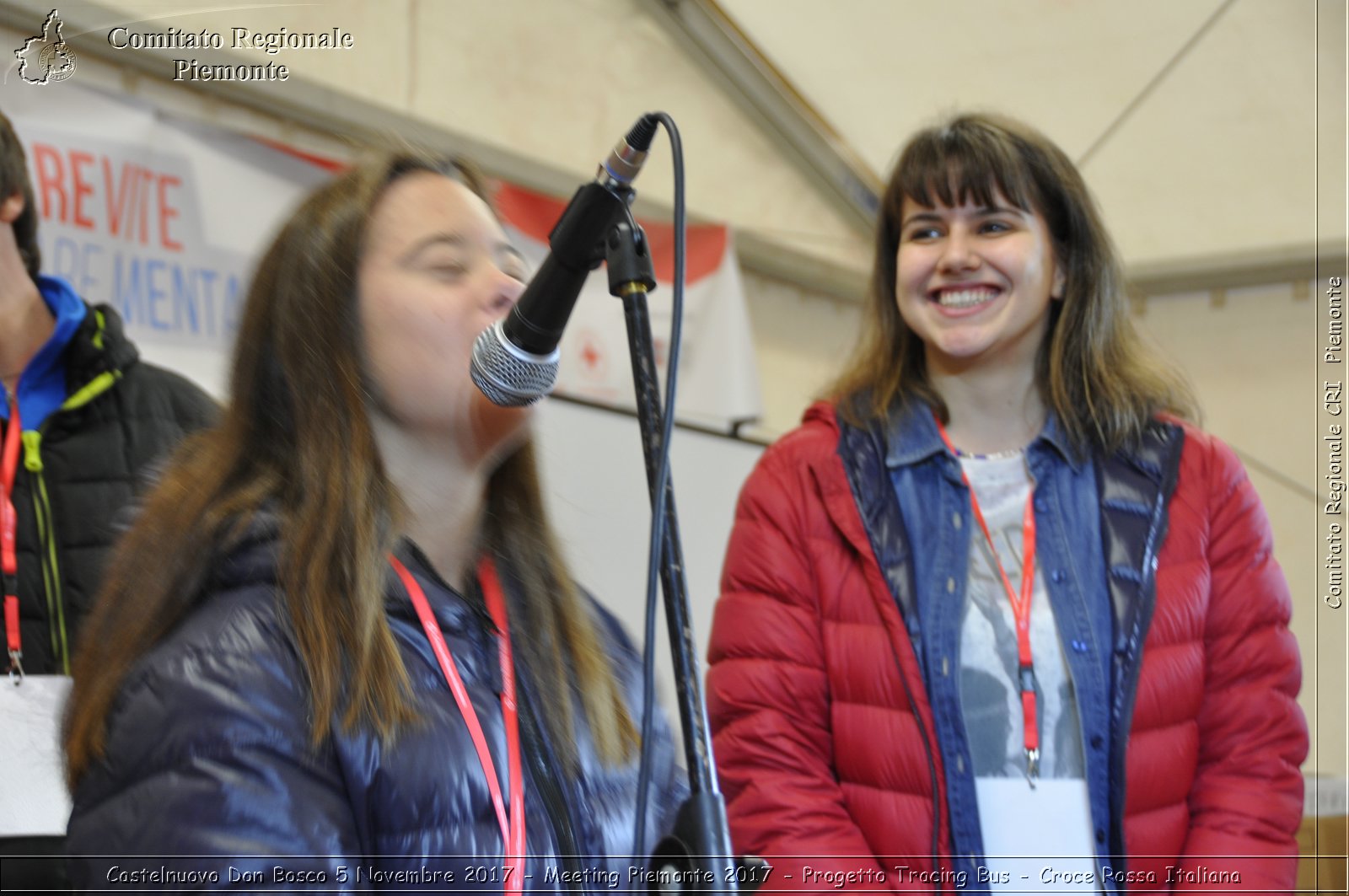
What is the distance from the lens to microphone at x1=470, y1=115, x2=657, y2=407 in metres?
0.86

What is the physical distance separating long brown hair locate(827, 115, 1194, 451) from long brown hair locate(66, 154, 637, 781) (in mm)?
752

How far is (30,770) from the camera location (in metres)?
1.41

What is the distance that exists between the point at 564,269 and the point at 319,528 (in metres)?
0.35

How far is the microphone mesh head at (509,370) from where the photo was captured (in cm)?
89

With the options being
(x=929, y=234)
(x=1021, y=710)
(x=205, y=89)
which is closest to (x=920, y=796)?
(x=1021, y=710)

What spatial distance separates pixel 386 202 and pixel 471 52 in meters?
2.45

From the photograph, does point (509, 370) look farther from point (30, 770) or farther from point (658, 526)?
point (30, 770)

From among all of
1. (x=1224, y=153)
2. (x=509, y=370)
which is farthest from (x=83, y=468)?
(x=1224, y=153)

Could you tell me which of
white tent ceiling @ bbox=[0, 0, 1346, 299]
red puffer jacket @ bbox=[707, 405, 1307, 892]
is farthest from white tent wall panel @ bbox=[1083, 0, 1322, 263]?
red puffer jacket @ bbox=[707, 405, 1307, 892]

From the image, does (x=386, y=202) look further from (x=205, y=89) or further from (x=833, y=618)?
(x=205, y=89)

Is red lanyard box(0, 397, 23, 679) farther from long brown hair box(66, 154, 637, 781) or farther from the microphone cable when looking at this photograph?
the microphone cable

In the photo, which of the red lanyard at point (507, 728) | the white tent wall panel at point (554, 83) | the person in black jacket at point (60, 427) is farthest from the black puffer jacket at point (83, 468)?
the white tent wall panel at point (554, 83)

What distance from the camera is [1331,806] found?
218cm

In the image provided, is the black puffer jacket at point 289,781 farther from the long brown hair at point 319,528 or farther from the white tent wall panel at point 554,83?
the white tent wall panel at point 554,83
